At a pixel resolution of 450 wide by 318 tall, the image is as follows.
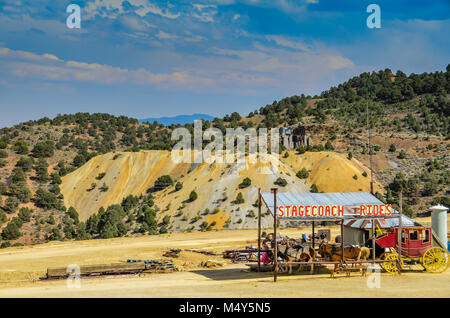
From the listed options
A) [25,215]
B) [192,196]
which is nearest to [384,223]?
[192,196]

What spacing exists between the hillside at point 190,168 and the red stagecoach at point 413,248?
38.8m

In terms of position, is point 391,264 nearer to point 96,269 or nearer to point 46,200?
point 96,269

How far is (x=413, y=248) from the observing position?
2614cm

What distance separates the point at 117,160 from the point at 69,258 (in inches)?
2425

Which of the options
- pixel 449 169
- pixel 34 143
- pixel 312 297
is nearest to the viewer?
pixel 312 297

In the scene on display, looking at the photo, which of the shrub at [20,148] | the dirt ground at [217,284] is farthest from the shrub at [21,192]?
the dirt ground at [217,284]

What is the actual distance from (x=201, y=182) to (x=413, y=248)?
54.4 meters

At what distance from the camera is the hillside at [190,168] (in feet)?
232

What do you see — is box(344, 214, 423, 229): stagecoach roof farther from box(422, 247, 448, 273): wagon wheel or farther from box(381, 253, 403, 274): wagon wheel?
box(422, 247, 448, 273): wagon wheel

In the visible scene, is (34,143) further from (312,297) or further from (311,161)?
(312,297)

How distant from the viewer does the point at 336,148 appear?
3986 inches
